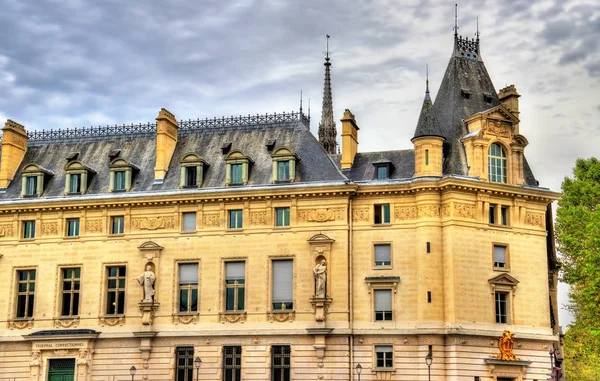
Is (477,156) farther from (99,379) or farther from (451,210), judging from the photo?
(99,379)

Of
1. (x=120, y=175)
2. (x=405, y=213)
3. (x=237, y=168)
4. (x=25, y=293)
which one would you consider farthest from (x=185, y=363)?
(x=405, y=213)

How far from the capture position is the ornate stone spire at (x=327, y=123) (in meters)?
88.2

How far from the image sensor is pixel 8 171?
Result: 194 ft

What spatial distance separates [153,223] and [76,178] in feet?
21.1

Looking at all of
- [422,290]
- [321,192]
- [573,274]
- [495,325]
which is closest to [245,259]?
[321,192]

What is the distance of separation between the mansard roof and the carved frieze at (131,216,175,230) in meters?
1.92

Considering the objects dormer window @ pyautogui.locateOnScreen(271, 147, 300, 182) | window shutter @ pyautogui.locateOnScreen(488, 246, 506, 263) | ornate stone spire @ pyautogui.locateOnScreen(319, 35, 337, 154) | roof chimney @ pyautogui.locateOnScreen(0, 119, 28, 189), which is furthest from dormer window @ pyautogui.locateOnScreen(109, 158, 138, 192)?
ornate stone spire @ pyautogui.locateOnScreen(319, 35, 337, 154)

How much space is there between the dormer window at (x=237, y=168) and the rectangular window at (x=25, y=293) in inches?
546

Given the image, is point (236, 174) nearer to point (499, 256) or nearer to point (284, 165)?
point (284, 165)

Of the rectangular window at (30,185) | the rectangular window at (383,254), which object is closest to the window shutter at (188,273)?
the rectangular window at (383,254)

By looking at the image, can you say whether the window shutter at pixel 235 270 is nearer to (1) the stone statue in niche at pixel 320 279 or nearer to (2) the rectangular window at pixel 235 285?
(2) the rectangular window at pixel 235 285

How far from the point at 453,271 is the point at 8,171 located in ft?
98.1

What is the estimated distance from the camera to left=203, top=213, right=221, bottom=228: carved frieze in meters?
53.8

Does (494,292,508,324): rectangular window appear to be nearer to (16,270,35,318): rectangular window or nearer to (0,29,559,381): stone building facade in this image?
(0,29,559,381): stone building facade
